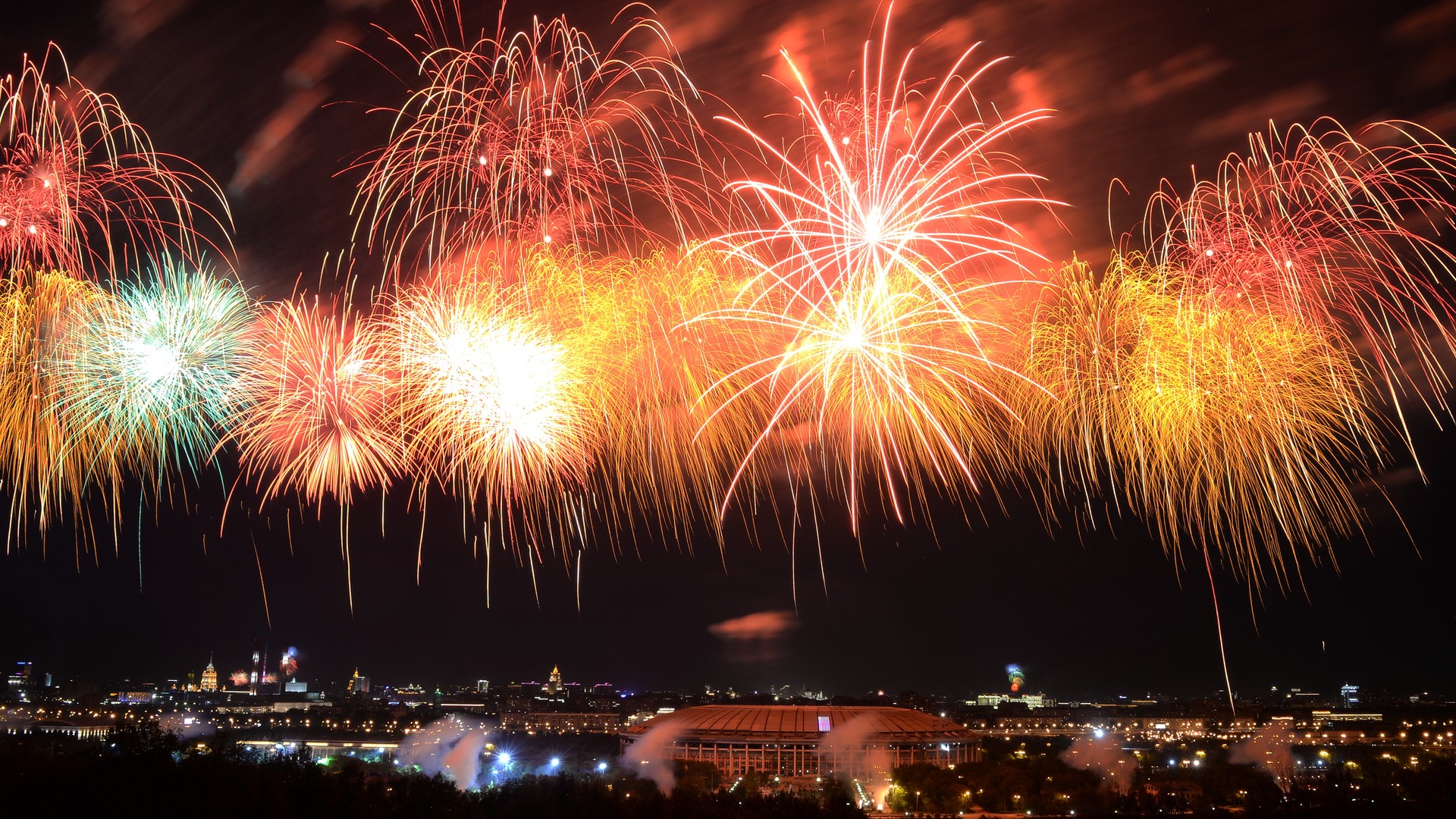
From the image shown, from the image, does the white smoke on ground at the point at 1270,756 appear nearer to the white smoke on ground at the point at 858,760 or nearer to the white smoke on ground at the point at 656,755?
the white smoke on ground at the point at 858,760

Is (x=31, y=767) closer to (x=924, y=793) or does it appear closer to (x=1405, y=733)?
(x=924, y=793)

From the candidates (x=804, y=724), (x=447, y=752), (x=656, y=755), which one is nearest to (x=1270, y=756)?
(x=804, y=724)

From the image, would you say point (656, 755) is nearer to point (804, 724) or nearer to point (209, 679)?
point (804, 724)

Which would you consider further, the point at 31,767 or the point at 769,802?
the point at 769,802

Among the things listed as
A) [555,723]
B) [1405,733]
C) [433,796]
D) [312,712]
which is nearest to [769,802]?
[433,796]

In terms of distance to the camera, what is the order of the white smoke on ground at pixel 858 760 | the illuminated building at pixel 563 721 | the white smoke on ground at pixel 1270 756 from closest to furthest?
the white smoke on ground at pixel 858 760, the white smoke on ground at pixel 1270 756, the illuminated building at pixel 563 721

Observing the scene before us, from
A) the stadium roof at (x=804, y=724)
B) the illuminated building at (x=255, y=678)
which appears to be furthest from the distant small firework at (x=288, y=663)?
the stadium roof at (x=804, y=724)

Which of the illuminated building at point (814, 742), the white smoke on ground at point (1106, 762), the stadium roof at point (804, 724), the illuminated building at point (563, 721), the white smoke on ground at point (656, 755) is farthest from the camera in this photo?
the illuminated building at point (563, 721)
